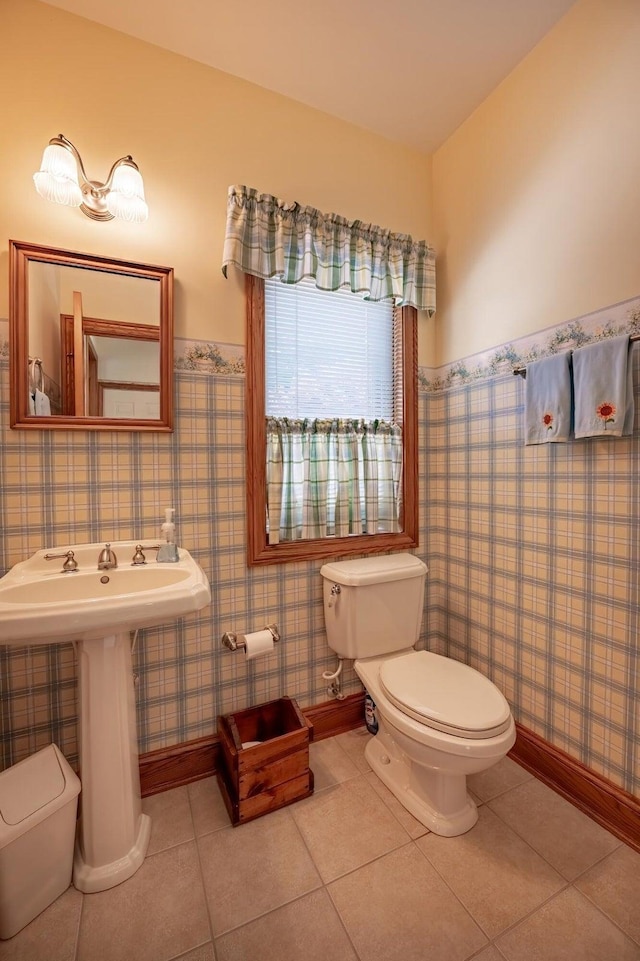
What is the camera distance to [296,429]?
1.71m

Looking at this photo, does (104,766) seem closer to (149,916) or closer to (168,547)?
(149,916)

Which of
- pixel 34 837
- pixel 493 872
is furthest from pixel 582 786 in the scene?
pixel 34 837

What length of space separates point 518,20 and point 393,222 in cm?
72

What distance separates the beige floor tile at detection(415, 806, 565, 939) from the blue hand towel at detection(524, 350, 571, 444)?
1.32 metres

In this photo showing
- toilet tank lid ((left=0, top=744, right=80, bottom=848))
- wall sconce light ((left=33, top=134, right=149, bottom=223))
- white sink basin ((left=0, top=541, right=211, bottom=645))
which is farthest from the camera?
wall sconce light ((left=33, top=134, right=149, bottom=223))

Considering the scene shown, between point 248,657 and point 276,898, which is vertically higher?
point 248,657

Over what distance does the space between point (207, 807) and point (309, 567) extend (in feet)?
3.03

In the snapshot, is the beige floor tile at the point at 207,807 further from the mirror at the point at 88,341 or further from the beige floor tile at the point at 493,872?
the mirror at the point at 88,341

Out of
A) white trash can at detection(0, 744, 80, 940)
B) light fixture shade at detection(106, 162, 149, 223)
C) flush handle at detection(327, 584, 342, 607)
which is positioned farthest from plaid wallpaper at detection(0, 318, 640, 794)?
light fixture shade at detection(106, 162, 149, 223)

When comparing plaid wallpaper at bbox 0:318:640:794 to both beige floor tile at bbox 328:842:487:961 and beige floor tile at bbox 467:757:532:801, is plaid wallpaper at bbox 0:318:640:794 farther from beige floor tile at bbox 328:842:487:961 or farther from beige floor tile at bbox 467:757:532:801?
beige floor tile at bbox 328:842:487:961

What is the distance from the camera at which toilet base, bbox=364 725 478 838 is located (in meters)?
1.32

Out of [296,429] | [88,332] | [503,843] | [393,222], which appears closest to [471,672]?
[503,843]

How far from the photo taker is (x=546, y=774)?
1.52m

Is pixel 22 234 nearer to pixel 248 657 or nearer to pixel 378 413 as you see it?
pixel 378 413
